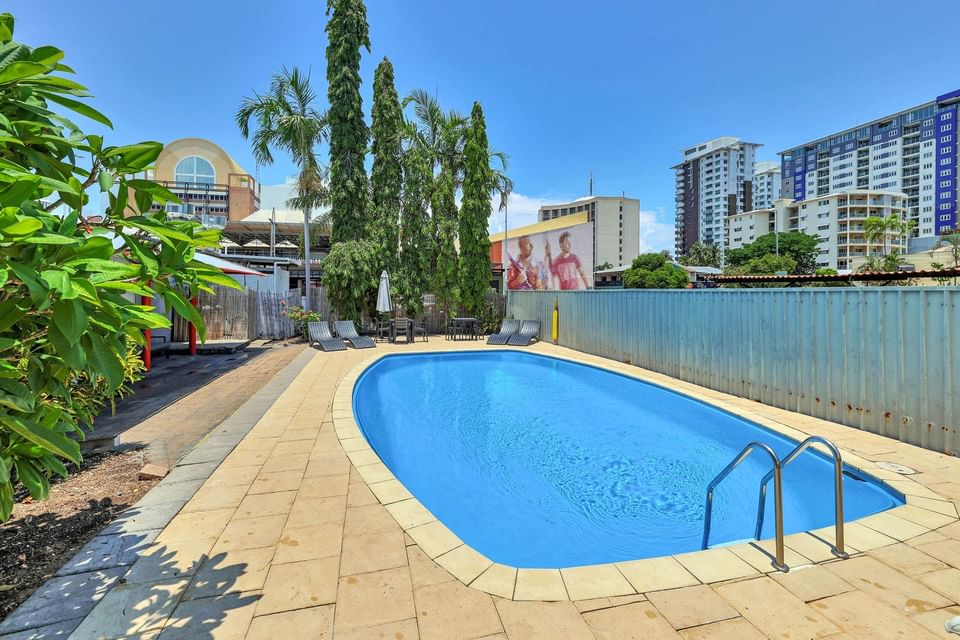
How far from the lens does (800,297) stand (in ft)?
20.3

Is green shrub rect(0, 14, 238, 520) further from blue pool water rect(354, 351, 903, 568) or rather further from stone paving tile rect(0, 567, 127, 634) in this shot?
blue pool water rect(354, 351, 903, 568)

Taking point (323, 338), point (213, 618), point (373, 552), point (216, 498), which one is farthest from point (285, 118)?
point (213, 618)

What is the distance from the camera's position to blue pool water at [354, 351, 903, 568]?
13.2 feet

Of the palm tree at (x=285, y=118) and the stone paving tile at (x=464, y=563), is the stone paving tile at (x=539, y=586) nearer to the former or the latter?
the stone paving tile at (x=464, y=563)

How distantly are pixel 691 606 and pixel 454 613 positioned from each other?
1260mm

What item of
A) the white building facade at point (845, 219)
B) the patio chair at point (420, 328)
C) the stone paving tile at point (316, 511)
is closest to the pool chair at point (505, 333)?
the patio chair at point (420, 328)

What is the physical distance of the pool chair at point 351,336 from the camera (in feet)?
46.6

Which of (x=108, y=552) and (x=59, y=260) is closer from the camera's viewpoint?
(x=59, y=260)

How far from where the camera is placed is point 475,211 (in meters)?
17.4

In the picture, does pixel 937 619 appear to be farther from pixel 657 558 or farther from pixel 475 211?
pixel 475 211

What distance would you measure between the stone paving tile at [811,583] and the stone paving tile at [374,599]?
2.13 meters

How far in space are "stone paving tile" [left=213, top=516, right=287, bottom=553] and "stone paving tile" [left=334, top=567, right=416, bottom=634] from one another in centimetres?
80

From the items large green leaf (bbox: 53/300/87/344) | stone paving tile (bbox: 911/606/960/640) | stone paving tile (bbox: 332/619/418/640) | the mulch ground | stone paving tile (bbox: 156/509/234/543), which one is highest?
large green leaf (bbox: 53/300/87/344)

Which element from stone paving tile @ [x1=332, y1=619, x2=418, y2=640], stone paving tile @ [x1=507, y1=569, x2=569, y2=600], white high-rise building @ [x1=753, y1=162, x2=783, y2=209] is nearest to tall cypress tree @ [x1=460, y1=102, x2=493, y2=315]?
stone paving tile @ [x1=507, y1=569, x2=569, y2=600]
